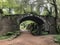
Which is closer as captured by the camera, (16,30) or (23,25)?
(16,30)

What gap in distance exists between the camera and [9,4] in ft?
98.6

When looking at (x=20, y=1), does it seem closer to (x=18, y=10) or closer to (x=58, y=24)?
(x=18, y=10)

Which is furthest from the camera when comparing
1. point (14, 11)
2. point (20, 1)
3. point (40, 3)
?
point (14, 11)

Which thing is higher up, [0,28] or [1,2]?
[1,2]

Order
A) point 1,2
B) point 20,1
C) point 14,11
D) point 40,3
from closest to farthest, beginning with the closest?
point 1,2
point 40,3
point 20,1
point 14,11

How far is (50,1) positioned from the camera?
2995 centimetres

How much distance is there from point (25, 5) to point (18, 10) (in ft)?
5.74

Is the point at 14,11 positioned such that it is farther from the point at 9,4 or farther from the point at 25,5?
the point at 9,4

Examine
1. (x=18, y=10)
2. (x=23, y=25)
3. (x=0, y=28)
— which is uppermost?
(x=18, y=10)

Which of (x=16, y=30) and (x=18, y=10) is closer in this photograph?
(x=16, y=30)

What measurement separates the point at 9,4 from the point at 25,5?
16.7 feet

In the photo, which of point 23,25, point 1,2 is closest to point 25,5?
point 1,2

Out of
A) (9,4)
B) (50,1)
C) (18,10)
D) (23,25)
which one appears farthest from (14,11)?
(23,25)

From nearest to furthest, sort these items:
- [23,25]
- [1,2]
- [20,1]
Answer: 1. [1,2]
2. [20,1]
3. [23,25]
